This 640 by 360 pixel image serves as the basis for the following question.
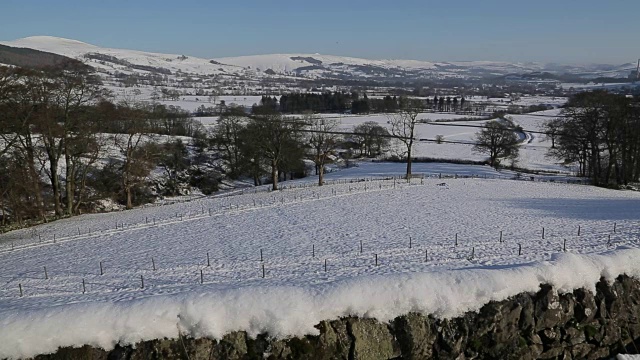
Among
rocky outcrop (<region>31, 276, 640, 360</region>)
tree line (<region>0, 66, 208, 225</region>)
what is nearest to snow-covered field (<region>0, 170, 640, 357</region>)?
rocky outcrop (<region>31, 276, 640, 360</region>)

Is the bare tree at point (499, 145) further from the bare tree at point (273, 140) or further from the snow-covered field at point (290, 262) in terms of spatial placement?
the bare tree at point (273, 140)

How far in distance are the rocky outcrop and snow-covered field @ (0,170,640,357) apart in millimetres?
372

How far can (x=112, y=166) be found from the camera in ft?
159

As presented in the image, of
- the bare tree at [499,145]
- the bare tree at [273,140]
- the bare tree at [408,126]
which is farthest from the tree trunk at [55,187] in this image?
the bare tree at [499,145]

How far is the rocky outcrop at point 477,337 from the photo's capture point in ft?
47.2

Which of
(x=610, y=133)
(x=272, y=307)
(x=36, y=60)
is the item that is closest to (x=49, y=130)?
(x=272, y=307)

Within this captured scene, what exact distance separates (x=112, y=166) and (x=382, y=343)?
4155 cm

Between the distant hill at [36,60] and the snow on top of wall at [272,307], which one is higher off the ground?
the distant hill at [36,60]

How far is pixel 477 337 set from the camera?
16.0 metres

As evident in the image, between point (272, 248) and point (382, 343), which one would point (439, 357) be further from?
point (272, 248)

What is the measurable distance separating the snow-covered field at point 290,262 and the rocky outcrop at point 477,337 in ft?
1.22

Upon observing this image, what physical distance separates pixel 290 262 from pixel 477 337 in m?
8.07

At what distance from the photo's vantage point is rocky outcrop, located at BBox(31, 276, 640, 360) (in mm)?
14391

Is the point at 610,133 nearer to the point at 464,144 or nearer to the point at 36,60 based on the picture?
the point at 464,144
